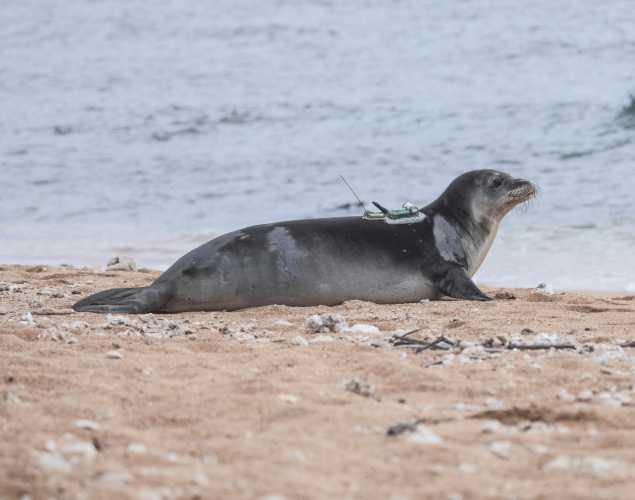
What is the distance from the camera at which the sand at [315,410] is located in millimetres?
2537

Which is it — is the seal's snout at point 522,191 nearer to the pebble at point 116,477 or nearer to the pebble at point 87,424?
the pebble at point 87,424

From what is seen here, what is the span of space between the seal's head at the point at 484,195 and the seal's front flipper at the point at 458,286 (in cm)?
59

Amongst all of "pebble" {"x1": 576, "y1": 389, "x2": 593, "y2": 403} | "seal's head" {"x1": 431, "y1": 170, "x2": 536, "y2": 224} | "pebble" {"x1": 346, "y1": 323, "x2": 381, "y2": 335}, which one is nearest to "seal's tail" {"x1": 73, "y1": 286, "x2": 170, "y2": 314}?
"pebble" {"x1": 346, "y1": 323, "x2": 381, "y2": 335}

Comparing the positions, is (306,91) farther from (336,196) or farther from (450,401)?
(450,401)

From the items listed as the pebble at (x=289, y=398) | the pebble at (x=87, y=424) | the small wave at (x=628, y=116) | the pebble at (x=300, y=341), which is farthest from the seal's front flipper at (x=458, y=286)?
the small wave at (x=628, y=116)

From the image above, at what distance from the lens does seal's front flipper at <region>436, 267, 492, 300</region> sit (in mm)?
6281

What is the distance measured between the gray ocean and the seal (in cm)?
184

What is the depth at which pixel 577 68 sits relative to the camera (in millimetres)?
18656

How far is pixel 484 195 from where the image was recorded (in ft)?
23.0

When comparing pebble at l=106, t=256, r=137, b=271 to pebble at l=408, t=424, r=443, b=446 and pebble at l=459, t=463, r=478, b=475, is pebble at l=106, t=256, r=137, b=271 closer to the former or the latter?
pebble at l=408, t=424, r=443, b=446

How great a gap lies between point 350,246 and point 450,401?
290cm

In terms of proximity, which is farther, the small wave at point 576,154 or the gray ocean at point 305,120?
the small wave at point 576,154

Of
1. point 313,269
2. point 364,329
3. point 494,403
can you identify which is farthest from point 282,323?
point 494,403

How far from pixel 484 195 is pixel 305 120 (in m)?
11.5
